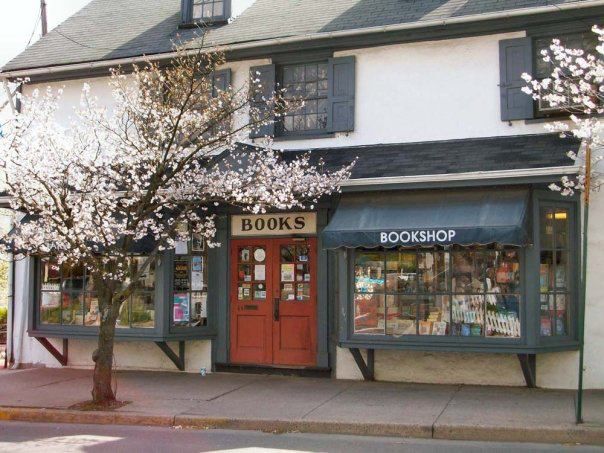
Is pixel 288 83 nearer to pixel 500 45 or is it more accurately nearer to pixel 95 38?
pixel 500 45

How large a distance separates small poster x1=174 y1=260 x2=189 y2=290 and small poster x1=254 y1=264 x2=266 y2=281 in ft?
3.78

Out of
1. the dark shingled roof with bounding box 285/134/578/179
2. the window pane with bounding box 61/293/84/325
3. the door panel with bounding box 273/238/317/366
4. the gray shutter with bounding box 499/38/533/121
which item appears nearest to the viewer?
the dark shingled roof with bounding box 285/134/578/179

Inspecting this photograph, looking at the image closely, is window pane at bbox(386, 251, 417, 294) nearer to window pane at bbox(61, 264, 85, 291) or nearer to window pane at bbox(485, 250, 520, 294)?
window pane at bbox(485, 250, 520, 294)

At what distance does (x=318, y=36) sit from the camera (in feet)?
39.5

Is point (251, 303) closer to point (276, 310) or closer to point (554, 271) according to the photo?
point (276, 310)

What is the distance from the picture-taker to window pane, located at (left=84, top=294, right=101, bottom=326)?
41.9 ft

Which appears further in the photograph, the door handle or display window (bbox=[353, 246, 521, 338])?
the door handle

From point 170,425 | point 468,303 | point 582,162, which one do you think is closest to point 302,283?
point 468,303

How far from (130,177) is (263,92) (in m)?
2.73

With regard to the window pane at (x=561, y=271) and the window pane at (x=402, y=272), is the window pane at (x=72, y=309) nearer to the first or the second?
the window pane at (x=402, y=272)

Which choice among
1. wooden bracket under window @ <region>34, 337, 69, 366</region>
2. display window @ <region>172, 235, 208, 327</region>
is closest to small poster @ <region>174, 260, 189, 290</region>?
display window @ <region>172, 235, 208, 327</region>

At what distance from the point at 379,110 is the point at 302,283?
122 inches

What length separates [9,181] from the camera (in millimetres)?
10008

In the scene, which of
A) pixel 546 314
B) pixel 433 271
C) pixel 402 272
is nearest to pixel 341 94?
pixel 402 272
